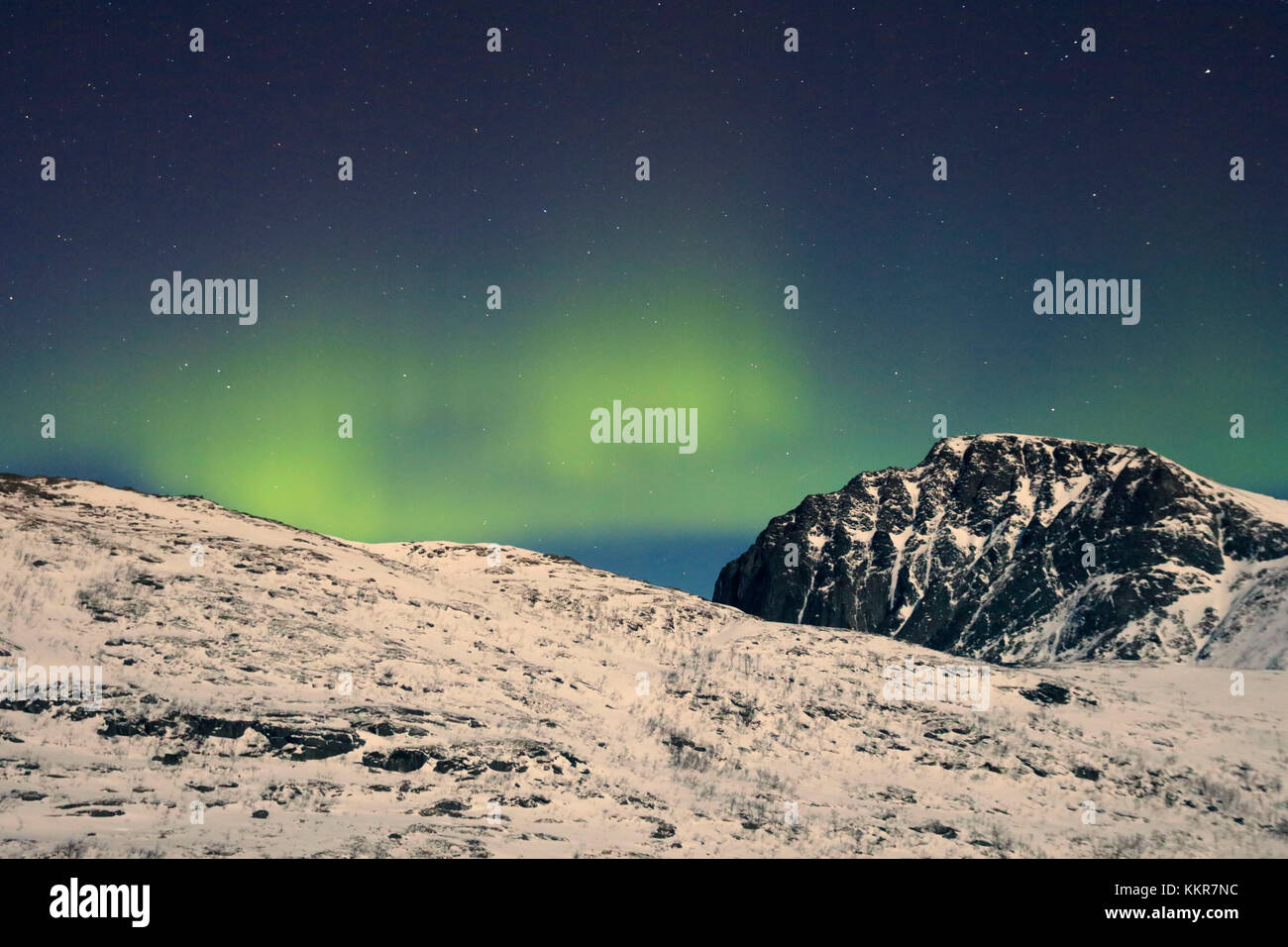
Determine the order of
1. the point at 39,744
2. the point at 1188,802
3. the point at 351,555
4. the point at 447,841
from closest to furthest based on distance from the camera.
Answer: the point at 447,841 < the point at 39,744 < the point at 1188,802 < the point at 351,555

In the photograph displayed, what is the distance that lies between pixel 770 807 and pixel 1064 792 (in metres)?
16.3

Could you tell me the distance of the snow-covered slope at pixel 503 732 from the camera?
2650 cm

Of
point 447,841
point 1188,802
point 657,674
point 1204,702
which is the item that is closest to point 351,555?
point 657,674

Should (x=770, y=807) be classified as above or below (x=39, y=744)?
below

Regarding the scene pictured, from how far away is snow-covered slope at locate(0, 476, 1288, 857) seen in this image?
2650cm

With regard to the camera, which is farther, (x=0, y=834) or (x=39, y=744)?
(x=39, y=744)

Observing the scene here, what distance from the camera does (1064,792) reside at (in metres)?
41.2

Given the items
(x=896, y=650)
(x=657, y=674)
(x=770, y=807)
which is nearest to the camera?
(x=770, y=807)

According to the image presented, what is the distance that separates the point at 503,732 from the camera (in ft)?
123
